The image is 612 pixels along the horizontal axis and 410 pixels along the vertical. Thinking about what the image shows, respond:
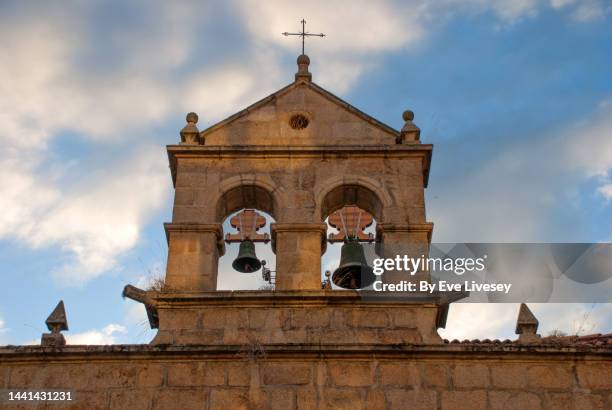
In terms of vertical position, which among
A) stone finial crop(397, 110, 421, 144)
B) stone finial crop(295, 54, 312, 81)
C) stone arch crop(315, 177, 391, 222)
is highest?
stone finial crop(295, 54, 312, 81)

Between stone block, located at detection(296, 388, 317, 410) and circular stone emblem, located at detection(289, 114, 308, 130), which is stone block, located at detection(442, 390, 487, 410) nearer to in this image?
stone block, located at detection(296, 388, 317, 410)

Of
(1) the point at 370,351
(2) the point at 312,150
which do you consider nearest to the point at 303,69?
(2) the point at 312,150

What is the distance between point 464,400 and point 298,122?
4.60 m

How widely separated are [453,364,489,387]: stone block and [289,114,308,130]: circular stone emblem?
162 inches

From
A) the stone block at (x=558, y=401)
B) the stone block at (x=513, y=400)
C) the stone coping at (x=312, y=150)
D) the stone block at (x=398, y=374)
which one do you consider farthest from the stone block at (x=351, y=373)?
the stone coping at (x=312, y=150)

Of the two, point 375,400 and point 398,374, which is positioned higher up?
point 398,374

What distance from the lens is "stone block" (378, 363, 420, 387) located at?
11.3m

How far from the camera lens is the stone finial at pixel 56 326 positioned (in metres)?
11.8

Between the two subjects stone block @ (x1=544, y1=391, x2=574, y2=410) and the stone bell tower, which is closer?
stone block @ (x1=544, y1=391, x2=574, y2=410)

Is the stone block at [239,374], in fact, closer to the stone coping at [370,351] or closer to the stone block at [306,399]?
the stone coping at [370,351]

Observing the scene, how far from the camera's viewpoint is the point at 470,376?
11.4 metres

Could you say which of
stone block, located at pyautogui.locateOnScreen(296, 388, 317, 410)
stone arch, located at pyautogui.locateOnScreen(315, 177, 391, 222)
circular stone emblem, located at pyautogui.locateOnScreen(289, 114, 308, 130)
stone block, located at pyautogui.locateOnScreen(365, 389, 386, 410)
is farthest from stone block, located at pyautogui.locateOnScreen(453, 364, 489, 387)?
circular stone emblem, located at pyautogui.locateOnScreen(289, 114, 308, 130)

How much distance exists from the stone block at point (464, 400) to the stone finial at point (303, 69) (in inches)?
204

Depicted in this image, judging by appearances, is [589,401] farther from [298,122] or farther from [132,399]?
[298,122]
